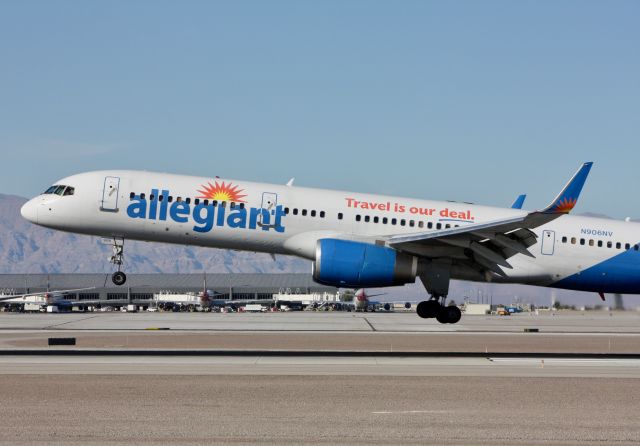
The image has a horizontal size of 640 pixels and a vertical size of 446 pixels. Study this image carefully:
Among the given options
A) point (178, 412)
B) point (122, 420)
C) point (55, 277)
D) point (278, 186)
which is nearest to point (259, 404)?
point (178, 412)

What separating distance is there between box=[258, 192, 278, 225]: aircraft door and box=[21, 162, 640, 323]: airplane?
41mm

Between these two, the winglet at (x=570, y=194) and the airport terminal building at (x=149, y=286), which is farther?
the airport terminal building at (x=149, y=286)

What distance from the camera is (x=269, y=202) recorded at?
38219 millimetres

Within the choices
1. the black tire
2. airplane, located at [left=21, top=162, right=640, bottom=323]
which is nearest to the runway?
the black tire

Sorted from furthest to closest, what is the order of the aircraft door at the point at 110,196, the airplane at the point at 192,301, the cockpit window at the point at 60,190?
the airplane at the point at 192,301 < the cockpit window at the point at 60,190 < the aircraft door at the point at 110,196

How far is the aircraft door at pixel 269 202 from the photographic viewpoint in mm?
38000

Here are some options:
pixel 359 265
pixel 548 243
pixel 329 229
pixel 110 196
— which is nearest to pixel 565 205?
pixel 548 243

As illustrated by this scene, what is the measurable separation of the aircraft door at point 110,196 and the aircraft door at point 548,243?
1794cm

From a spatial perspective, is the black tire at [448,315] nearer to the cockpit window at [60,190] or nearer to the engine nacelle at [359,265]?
the engine nacelle at [359,265]

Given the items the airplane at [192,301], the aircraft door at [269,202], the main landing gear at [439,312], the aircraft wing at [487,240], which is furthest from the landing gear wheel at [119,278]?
the airplane at [192,301]

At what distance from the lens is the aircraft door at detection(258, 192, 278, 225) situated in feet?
125

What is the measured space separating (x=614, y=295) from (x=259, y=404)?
27.8 metres

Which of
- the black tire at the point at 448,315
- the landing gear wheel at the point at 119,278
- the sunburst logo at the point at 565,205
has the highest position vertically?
the sunburst logo at the point at 565,205

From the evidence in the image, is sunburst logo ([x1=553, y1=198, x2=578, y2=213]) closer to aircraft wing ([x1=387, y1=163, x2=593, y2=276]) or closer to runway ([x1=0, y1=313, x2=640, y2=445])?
aircraft wing ([x1=387, y1=163, x2=593, y2=276])
